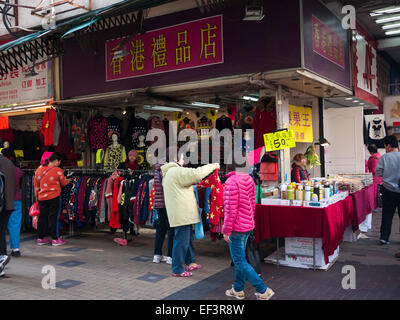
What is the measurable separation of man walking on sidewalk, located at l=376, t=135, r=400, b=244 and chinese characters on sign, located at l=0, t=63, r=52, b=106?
785cm

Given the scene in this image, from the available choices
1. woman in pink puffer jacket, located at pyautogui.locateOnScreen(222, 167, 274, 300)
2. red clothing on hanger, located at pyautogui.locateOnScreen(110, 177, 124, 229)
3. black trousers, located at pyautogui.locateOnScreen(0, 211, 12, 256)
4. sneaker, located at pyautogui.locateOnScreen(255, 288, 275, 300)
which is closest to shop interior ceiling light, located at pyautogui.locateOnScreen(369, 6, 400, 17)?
woman in pink puffer jacket, located at pyautogui.locateOnScreen(222, 167, 274, 300)

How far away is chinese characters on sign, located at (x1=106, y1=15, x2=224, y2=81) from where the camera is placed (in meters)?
7.23

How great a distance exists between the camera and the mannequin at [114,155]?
9.38m

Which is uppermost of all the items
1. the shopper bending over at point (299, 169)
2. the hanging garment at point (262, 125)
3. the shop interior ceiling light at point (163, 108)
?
the shop interior ceiling light at point (163, 108)

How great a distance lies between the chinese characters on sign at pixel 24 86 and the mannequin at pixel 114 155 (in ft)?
6.82

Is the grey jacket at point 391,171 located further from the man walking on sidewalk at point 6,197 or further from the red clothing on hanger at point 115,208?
the man walking on sidewalk at point 6,197

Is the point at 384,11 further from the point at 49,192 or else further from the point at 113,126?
the point at 49,192

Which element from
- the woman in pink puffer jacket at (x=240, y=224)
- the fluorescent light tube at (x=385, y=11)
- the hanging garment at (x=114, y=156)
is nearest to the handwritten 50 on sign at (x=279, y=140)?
the woman in pink puffer jacket at (x=240, y=224)

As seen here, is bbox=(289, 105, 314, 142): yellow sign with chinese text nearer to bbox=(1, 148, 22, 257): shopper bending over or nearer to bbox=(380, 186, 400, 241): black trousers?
bbox=(380, 186, 400, 241): black trousers

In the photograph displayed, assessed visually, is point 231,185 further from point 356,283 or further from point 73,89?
point 73,89

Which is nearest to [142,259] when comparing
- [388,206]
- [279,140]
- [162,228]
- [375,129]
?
[162,228]

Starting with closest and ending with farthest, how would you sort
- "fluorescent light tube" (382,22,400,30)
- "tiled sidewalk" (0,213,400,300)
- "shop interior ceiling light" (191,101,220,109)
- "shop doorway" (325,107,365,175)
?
"tiled sidewalk" (0,213,400,300), "shop interior ceiling light" (191,101,220,109), "shop doorway" (325,107,365,175), "fluorescent light tube" (382,22,400,30)

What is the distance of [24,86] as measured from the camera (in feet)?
34.1
